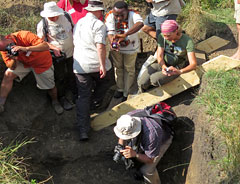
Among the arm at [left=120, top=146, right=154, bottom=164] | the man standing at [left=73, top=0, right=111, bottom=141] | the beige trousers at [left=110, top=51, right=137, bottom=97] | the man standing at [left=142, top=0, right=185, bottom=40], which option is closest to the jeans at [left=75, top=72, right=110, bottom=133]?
the man standing at [left=73, top=0, right=111, bottom=141]

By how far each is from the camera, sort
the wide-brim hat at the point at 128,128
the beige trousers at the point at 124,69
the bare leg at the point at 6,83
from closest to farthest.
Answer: the wide-brim hat at the point at 128,128, the bare leg at the point at 6,83, the beige trousers at the point at 124,69

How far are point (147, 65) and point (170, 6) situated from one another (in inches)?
45.0

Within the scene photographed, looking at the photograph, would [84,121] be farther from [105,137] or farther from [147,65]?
[147,65]

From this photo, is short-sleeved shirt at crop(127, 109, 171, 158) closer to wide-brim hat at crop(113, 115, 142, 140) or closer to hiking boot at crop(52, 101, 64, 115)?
wide-brim hat at crop(113, 115, 142, 140)

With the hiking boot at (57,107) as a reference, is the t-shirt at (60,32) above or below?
above

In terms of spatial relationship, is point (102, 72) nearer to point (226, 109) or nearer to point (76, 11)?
point (76, 11)

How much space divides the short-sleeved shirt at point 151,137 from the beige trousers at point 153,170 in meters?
0.26

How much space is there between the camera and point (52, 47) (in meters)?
5.45

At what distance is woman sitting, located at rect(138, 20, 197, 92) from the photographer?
498 cm

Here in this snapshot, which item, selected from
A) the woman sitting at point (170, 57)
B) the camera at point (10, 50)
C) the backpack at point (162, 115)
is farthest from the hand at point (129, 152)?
the camera at point (10, 50)

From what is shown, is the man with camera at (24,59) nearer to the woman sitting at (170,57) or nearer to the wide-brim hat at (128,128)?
the woman sitting at (170,57)

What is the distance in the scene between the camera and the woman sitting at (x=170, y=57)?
4.98 meters

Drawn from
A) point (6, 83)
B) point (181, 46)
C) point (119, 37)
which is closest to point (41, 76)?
point (6, 83)

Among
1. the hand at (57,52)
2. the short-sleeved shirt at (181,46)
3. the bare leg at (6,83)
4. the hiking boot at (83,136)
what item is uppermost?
the short-sleeved shirt at (181,46)
